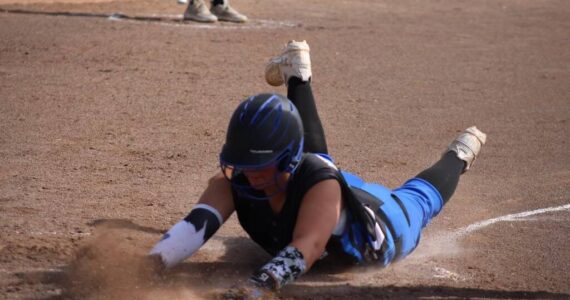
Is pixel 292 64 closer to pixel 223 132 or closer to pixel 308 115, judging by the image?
pixel 308 115

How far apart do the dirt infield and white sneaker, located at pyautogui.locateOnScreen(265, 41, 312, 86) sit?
3.06ft

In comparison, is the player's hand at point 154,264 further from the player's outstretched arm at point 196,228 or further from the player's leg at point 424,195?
the player's leg at point 424,195

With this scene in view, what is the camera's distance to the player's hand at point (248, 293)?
3.39 m

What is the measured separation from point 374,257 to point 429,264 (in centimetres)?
45

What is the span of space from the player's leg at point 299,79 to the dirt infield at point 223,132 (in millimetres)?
739

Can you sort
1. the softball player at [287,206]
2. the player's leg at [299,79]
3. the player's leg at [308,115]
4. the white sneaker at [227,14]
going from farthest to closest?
the white sneaker at [227,14] → the player's leg at [299,79] → the player's leg at [308,115] → the softball player at [287,206]

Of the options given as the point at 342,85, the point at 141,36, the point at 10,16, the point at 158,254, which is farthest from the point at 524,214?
the point at 10,16

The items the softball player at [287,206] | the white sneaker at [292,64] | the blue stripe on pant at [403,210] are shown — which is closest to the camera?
the softball player at [287,206]

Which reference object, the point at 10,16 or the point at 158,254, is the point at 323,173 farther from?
the point at 10,16

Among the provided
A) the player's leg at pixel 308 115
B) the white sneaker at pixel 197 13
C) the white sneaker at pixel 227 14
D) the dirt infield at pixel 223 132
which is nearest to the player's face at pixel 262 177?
the dirt infield at pixel 223 132

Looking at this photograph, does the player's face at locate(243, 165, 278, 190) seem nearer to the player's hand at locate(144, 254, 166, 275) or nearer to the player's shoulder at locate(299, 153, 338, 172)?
the player's shoulder at locate(299, 153, 338, 172)

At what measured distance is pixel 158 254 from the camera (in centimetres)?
386

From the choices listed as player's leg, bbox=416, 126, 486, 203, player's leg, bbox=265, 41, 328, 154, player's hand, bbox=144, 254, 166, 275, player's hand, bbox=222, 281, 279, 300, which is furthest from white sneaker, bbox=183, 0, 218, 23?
player's hand, bbox=222, 281, 279, 300

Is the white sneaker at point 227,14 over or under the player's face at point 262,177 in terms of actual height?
under
